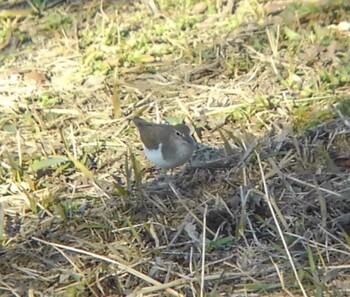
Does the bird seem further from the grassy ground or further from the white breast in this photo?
the grassy ground

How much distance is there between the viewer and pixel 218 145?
547 centimetres

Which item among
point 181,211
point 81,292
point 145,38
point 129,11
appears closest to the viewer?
point 81,292

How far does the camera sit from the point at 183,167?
17.3 ft

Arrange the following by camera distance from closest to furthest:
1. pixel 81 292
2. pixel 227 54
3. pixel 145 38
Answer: pixel 81 292
pixel 227 54
pixel 145 38

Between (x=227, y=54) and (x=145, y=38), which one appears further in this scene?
(x=145, y=38)

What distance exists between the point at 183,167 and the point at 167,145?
32cm

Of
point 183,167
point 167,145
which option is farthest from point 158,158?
point 183,167

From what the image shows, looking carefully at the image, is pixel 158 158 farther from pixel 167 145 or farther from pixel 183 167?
pixel 183 167

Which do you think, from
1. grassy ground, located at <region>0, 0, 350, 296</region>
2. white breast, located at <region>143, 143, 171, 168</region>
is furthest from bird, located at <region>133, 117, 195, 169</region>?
grassy ground, located at <region>0, 0, 350, 296</region>

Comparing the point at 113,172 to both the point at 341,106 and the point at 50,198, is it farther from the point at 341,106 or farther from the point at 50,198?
the point at 341,106

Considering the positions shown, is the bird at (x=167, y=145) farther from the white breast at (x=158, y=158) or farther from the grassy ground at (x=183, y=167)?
the grassy ground at (x=183, y=167)

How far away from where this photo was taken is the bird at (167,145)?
498 cm

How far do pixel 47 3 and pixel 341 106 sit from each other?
133 inches

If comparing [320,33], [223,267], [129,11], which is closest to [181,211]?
[223,267]
